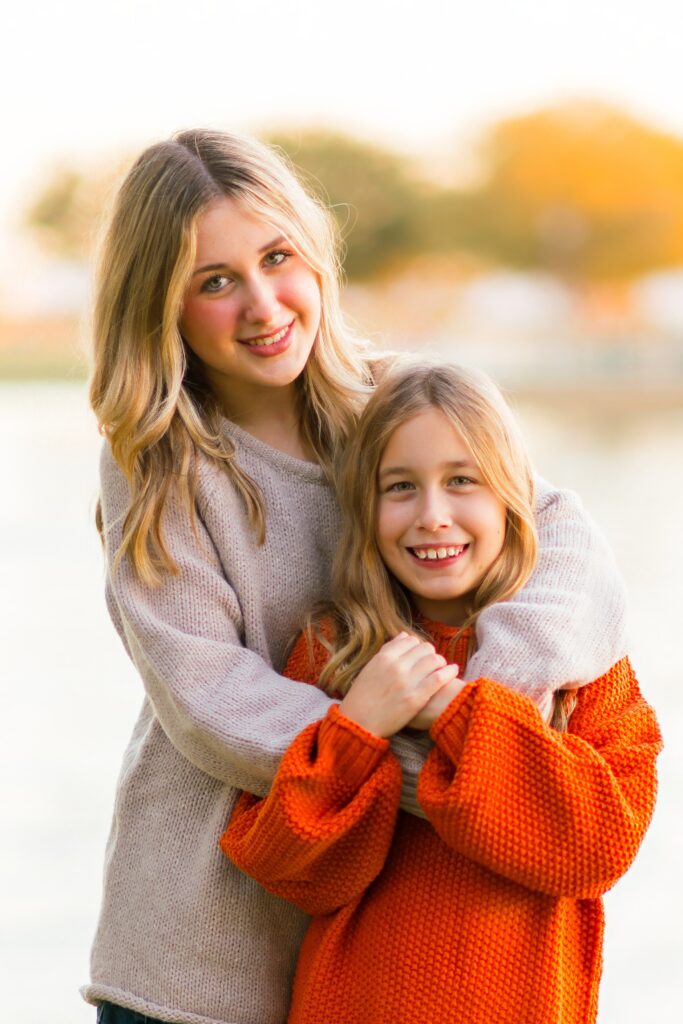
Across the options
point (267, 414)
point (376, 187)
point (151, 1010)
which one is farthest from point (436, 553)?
point (376, 187)

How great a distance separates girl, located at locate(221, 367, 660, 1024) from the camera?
129 cm

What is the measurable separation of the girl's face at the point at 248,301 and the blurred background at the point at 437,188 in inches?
175

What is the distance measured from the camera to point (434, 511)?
4.66 ft

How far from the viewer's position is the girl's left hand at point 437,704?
1.34 m

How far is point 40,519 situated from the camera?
7324mm

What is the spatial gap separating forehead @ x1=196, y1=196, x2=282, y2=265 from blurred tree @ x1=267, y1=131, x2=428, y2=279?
5576 millimetres

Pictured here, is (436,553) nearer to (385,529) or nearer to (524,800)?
(385,529)

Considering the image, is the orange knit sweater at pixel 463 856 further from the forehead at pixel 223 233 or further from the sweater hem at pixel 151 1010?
the forehead at pixel 223 233

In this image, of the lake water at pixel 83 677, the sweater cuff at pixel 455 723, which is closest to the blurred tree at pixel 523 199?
the lake water at pixel 83 677

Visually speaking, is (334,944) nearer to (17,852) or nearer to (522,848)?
(522,848)

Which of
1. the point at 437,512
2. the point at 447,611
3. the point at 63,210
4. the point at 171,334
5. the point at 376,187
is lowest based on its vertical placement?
the point at 447,611

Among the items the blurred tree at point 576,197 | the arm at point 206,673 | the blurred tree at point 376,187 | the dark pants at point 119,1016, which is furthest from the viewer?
the blurred tree at point 576,197

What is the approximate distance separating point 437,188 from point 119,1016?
20.5 feet

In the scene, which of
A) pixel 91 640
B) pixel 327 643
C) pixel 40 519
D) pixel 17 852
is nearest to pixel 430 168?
pixel 40 519
